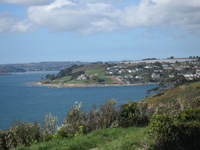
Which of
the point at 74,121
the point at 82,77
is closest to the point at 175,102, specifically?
the point at 74,121

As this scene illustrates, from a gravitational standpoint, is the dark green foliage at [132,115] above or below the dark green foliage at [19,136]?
above

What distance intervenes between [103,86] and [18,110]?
152ft

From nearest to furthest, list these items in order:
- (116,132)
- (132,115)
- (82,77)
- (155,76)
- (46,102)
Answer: (116,132) < (132,115) < (46,102) < (155,76) < (82,77)

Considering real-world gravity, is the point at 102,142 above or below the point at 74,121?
above

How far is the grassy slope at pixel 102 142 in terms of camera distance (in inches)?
239

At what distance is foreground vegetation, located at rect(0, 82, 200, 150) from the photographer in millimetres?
6191

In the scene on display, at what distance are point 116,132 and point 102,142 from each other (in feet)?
3.97

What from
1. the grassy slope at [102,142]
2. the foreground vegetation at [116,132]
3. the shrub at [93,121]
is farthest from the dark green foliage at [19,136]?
the grassy slope at [102,142]

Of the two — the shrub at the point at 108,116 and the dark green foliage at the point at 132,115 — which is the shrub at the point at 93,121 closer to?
the shrub at the point at 108,116

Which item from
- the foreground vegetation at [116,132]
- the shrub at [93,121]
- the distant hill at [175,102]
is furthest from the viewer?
the distant hill at [175,102]

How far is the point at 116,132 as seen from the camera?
8.58 meters

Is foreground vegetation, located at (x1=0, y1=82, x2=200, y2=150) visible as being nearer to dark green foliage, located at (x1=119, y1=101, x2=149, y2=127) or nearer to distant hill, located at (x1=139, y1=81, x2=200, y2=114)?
dark green foliage, located at (x1=119, y1=101, x2=149, y2=127)

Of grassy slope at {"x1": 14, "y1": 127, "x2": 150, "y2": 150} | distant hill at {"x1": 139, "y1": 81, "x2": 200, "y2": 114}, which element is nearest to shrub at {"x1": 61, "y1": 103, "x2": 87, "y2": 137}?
grassy slope at {"x1": 14, "y1": 127, "x2": 150, "y2": 150}

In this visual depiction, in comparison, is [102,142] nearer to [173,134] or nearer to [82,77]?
[173,134]
